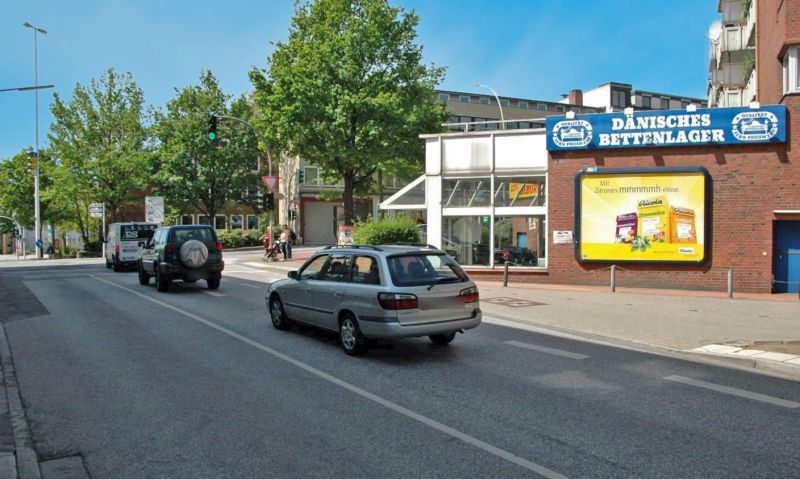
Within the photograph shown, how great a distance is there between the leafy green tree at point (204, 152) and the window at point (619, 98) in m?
51.8

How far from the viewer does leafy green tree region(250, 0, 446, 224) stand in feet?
98.8

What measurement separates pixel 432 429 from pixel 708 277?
574 inches

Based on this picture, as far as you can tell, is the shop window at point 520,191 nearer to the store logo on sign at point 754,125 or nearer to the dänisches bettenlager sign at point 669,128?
the dänisches bettenlager sign at point 669,128

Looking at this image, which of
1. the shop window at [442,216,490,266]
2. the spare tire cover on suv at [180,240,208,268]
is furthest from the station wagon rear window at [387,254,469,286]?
the shop window at [442,216,490,266]

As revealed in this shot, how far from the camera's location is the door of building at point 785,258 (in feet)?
54.9

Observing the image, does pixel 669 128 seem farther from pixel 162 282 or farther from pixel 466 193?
pixel 162 282

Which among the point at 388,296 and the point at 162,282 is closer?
the point at 388,296

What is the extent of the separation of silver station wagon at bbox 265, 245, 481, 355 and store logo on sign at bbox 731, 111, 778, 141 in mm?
11996

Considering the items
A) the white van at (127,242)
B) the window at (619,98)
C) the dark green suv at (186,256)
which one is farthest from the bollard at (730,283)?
the window at (619,98)

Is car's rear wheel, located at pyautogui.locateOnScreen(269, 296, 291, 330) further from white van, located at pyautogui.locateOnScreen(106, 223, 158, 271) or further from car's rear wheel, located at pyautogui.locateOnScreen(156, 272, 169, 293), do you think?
white van, located at pyautogui.locateOnScreen(106, 223, 158, 271)

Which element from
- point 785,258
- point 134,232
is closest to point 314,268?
point 785,258

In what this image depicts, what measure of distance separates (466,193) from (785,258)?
9583 mm

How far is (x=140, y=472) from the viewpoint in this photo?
446 centimetres

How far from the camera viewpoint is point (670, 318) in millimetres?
12133
